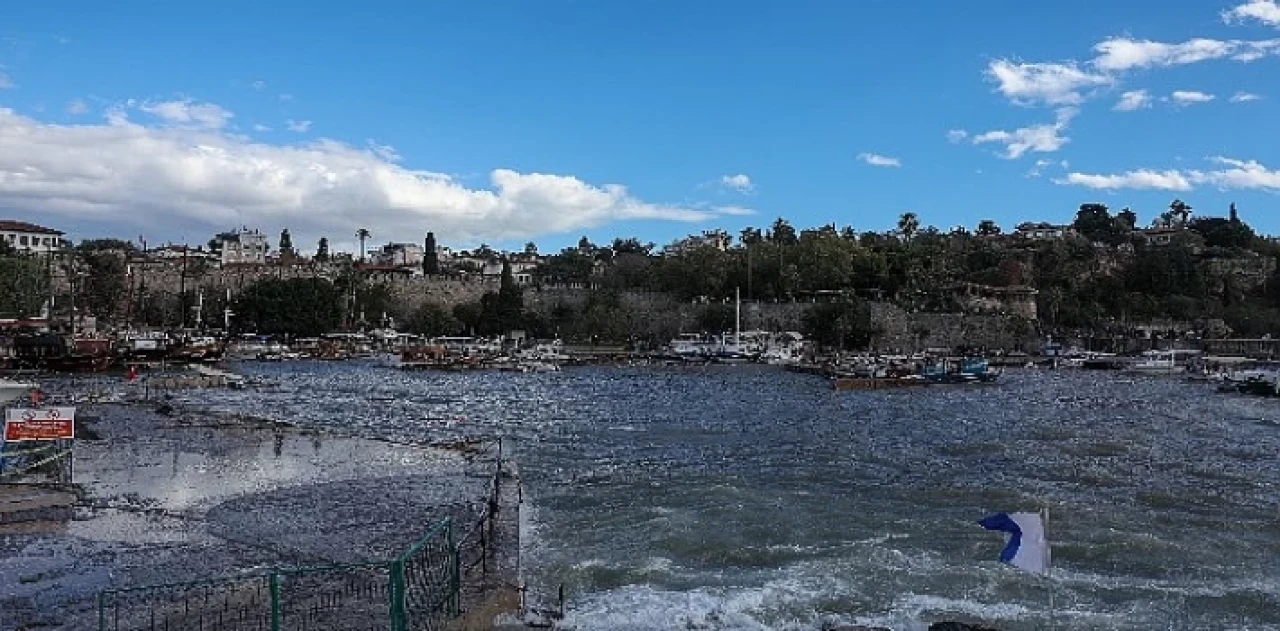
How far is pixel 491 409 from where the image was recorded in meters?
40.7

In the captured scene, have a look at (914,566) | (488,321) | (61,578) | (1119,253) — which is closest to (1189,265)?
(1119,253)

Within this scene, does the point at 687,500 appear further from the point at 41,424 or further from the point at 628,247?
the point at 628,247

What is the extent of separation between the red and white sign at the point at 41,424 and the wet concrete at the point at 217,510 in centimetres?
106

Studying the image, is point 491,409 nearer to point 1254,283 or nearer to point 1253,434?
point 1253,434

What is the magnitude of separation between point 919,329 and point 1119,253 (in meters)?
50.1

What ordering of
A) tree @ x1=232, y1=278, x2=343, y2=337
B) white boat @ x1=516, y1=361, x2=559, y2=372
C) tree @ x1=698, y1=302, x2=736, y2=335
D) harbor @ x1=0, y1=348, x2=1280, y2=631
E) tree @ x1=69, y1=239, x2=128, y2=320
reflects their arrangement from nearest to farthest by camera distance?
harbor @ x1=0, y1=348, x2=1280, y2=631
white boat @ x1=516, y1=361, x2=559, y2=372
tree @ x1=69, y1=239, x2=128, y2=320
tree @ x1=232, y1=278, x2=343, y2=337
tree @ x1=698, y1=302, x2=736, y2=335

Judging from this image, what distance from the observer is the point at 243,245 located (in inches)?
6594

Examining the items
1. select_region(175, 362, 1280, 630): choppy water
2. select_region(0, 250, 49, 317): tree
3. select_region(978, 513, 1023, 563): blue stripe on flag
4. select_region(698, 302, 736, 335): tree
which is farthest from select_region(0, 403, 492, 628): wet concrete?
select_region(698, 302, 736, 335): tree

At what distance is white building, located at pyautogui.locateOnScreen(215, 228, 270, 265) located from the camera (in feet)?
517

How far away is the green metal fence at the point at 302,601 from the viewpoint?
922 cm

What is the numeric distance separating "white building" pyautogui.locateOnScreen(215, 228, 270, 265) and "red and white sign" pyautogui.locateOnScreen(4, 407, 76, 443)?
146 meters

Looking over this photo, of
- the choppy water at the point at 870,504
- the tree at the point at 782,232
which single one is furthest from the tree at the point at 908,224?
the choppy water at the point at 870,504

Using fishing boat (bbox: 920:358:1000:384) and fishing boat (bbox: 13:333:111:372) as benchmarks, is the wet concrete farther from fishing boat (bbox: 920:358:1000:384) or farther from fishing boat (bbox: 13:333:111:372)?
fishing boat (bbox: 920:358:1000:384)

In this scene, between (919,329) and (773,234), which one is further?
(773,234)
